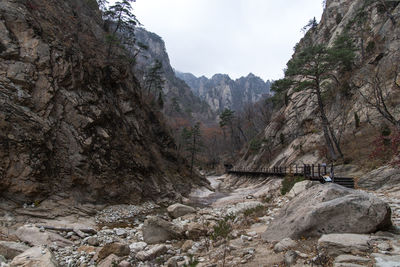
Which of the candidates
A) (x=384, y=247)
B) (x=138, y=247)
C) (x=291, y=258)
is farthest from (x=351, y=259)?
(x=138, y=247)

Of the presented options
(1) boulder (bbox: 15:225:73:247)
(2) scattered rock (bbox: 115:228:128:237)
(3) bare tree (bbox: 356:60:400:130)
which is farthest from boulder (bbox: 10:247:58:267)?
(3) bare tree (bbox: 356:60:400:130)

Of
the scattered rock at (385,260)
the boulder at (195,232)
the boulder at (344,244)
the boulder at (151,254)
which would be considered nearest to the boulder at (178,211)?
the boulder at (195,232)

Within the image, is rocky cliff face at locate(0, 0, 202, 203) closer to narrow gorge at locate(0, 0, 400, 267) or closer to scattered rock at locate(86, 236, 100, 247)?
narrow gorge at locate(0, 0, 400, 267)

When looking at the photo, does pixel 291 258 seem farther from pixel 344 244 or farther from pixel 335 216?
pixel 335 216

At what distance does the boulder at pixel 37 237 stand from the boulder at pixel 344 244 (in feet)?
30.5

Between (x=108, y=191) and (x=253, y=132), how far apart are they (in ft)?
184

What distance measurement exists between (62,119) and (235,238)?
1376 centimetres

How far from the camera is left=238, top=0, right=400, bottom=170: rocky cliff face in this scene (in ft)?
75.0

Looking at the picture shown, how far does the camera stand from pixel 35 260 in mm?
5766

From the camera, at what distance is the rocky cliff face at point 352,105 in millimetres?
22875

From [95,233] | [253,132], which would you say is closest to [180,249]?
[95,233]

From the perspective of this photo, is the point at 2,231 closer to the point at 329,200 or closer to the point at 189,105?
the point at 329,200

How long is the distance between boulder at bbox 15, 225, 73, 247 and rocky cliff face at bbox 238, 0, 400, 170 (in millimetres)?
21229

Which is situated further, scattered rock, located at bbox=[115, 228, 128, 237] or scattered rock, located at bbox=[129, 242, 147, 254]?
scattered rock, located at bbox=[115, 228, 128, 237]
